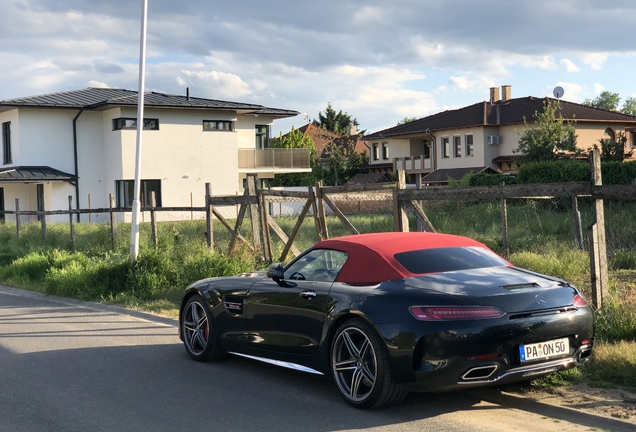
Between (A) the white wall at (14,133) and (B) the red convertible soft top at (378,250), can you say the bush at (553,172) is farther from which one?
(B) the red convertible soft top at (378,250)

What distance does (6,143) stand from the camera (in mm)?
41844

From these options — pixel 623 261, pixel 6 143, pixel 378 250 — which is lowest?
pixel 623 261

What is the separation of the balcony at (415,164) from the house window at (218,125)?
19440 mm

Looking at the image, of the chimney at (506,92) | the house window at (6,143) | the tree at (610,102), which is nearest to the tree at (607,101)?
the tree at (610,102)

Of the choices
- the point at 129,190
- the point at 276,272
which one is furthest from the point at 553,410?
the point at 129,190

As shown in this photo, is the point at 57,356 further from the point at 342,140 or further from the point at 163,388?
the point at 342,140

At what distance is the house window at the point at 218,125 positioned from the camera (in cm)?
4350

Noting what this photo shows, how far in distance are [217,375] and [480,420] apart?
2895 mm

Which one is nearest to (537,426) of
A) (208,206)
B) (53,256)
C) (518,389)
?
(518,389)

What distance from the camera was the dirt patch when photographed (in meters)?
5.98

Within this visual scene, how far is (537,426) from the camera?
5.78 meters

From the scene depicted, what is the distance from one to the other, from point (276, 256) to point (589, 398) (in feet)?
28.9

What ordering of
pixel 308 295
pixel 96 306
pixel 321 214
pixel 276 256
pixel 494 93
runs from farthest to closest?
pixel 494 93
pixel 276 256
pixel 96 306
pixel 321 214
pixel 308 295

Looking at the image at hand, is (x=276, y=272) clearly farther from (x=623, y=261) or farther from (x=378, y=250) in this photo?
(x=623, y=261)
